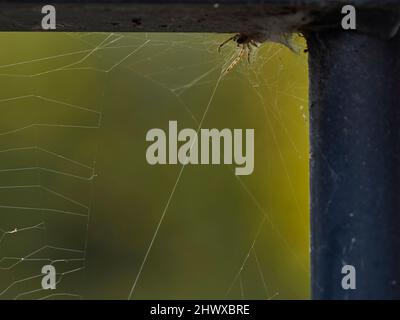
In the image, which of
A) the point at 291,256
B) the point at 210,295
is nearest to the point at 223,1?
the point at 210,295

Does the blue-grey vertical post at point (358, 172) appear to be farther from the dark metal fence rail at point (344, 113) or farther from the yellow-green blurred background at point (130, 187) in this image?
the yellow-green blurred background at point (130, 187)

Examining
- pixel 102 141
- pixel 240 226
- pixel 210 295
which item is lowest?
pixel 210 295

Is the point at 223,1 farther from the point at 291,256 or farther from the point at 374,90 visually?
the point at 291,256

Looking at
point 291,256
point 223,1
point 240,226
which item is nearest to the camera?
point 223,1

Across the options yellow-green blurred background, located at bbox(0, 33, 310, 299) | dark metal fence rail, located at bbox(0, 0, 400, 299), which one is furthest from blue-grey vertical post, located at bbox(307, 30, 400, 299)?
yellow-green blurred background, located at bbox(0, 33, 310, 299)

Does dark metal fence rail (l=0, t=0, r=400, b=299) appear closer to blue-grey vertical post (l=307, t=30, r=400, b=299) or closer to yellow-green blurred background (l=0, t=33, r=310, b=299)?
blue-grey vertical post (l=307, t=30, r=400, b=299)
